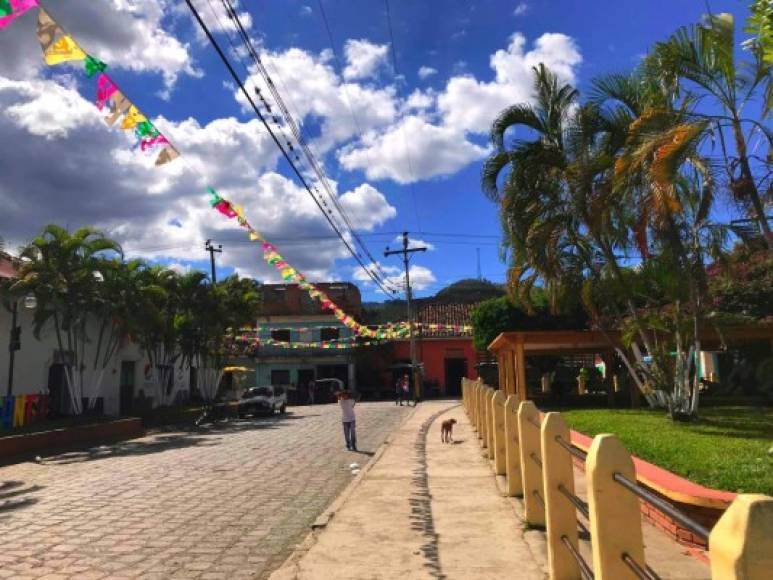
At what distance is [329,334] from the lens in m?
49.5

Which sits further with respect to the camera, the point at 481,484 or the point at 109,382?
the point at 109,382

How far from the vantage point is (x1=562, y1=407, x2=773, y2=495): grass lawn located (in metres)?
7.13

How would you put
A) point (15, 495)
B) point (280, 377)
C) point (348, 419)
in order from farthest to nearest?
point (280, 377), point (348, 419), point (15, 495)

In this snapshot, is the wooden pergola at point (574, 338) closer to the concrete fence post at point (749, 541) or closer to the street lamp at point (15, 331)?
the street lamp at point (15, 331)

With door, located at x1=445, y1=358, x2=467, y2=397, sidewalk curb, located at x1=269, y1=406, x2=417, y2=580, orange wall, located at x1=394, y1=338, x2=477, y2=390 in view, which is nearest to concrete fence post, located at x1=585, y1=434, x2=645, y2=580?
sidewalk curb, located at x1=269, y1=406, x2=417, y2=580

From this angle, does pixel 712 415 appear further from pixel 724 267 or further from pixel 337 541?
pixel 337 541

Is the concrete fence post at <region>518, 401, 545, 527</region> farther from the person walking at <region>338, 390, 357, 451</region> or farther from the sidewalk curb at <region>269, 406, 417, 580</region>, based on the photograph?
the person walking at <region>338, 390, 357, 451</region>

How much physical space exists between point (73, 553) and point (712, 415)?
1332cm

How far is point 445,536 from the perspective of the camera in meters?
6.65

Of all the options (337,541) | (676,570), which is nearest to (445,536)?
(337,541)

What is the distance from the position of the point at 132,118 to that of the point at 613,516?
32.8ft

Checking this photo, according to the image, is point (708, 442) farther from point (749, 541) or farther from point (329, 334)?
point (329, 334)

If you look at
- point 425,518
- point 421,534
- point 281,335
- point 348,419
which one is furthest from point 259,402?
point 421,534

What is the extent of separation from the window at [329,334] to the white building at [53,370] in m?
19.1
